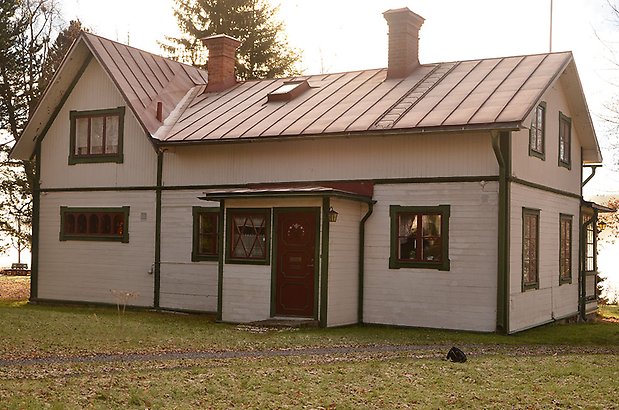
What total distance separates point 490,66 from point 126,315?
34.0 ft

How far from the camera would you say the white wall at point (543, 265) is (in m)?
17.8

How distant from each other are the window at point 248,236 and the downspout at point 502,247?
15.6ft

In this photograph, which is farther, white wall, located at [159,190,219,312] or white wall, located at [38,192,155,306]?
white wall, located at [38,192,155,306]

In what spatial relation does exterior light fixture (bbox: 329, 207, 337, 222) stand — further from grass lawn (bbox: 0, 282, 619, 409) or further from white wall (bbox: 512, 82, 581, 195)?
white wall (bbox: 512, 82, 581, 195)

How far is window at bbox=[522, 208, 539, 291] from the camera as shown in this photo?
18.5 metres

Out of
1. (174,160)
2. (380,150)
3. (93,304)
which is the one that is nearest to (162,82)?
(174,160)

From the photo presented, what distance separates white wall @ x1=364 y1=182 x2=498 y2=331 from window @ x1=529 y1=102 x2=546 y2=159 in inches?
94.4

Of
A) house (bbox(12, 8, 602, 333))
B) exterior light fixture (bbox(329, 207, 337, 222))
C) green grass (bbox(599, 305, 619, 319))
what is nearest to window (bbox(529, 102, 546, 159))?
house (bbox(12, 8, 602, 333))

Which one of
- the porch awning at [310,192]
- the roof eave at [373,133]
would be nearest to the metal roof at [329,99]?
the roof eave at [373,133]

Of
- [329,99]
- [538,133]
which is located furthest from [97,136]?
[538,133]

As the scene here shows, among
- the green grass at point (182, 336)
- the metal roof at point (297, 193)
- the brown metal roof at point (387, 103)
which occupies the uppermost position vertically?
the brown metal roof at point (387, 103)

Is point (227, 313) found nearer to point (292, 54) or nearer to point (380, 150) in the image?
point (380, 150)

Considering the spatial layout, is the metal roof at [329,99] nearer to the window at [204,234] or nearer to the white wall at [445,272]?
the white wall at [445,272]

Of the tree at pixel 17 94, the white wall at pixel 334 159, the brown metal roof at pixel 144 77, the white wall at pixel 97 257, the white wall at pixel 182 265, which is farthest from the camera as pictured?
the tree at pixel 17 94
